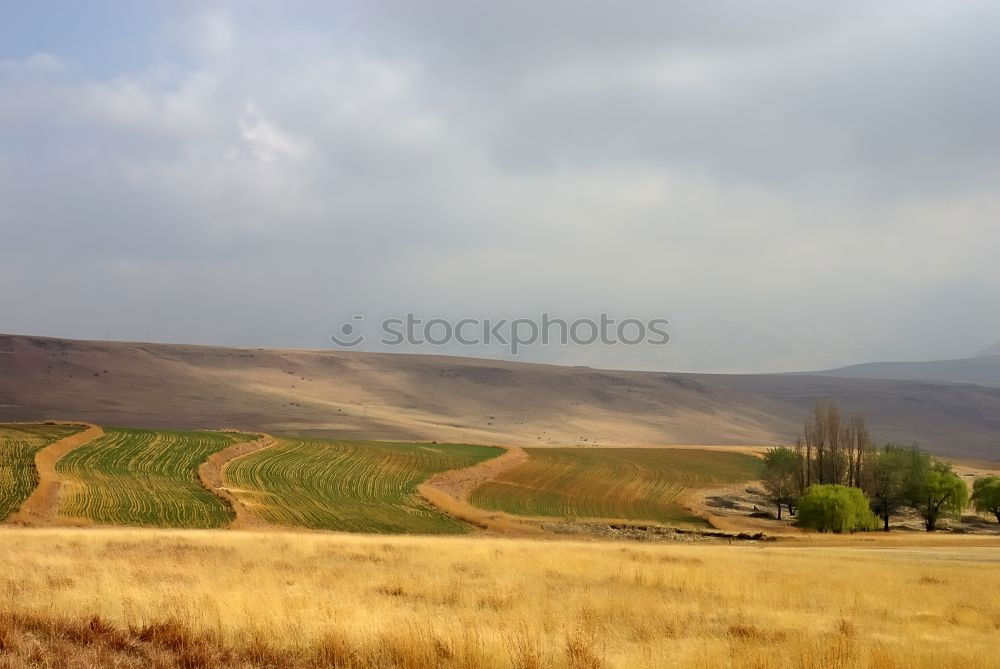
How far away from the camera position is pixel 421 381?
17700cm

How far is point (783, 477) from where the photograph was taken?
2810 inches

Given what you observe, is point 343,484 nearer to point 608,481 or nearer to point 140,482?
point 140,482

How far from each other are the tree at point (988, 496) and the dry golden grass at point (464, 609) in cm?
5371

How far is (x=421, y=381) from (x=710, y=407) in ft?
208

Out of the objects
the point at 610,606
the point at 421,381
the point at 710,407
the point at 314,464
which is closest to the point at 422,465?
the point at 314,464

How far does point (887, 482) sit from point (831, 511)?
16406 mm

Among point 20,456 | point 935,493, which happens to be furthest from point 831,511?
point 20,456

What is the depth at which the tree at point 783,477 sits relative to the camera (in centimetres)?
7038

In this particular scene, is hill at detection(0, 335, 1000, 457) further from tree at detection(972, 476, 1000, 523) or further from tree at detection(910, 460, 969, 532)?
tree at detection(972, 476, 1000, 523)

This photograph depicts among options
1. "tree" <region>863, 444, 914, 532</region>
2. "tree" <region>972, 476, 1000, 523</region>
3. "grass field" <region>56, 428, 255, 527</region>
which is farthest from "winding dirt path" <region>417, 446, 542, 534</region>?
"tree" <region>972, 476, 1000, 523</region>

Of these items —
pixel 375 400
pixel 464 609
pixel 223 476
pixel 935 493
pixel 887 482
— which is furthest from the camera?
pixel 375 400

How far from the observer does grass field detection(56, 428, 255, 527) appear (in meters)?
40.7

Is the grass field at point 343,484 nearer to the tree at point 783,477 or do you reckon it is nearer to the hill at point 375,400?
the tree at point 783,477

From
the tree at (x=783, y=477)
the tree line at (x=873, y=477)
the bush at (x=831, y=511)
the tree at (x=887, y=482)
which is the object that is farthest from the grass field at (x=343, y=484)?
the tree at (x=887, y=482)
